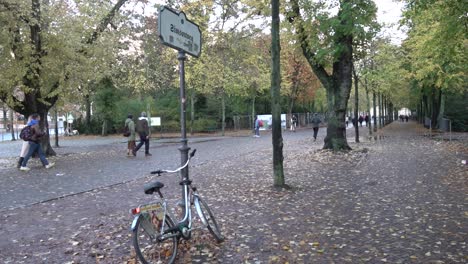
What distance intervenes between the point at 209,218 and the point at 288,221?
4.94ft

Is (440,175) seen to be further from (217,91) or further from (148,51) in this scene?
(217,91)

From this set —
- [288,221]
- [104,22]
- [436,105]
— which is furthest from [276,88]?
[436,105]

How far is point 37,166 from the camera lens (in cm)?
1538

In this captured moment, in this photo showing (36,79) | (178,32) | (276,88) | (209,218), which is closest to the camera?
(178,32)

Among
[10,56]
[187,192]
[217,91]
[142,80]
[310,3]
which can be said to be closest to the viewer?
[187,192]

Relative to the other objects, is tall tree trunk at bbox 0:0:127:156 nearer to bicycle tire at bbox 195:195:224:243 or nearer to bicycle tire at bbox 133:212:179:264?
bicycle tire at bbox 195:195:224:243

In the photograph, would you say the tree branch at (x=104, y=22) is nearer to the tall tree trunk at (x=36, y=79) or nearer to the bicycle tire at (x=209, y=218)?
the tall tree trunk at (x=36, y=79)

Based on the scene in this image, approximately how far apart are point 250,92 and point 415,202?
38.2 metres

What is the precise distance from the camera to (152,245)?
5316 mm

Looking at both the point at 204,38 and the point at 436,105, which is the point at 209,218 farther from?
the point at 436,105

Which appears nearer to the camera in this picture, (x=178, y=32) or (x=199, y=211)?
(x=178, y=32)

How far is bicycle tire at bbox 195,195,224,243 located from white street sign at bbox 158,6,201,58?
1834 mm

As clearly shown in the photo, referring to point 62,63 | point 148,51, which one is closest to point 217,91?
point 148,51

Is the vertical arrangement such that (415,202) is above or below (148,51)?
below
